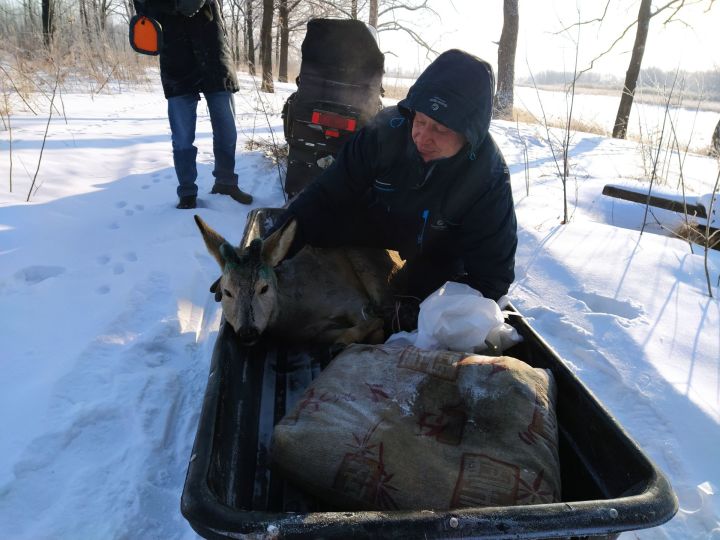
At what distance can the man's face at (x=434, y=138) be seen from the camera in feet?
8.59

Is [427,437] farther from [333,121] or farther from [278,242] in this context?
[333,121]

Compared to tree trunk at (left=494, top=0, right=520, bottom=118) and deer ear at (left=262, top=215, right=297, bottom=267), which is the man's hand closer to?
deer ear at (left=262, top=215, right=297, bottom=267)

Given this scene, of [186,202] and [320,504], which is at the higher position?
[186,202]

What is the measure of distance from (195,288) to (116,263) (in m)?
0.83

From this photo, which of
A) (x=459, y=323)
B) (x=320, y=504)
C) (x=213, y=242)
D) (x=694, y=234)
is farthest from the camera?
(x=694, y=234)

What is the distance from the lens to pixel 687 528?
7.18 ft

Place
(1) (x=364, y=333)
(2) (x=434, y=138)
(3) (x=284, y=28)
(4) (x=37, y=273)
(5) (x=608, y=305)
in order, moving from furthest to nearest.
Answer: (3) (x=284, y=28), (5) (x=608, y=305), (4) (x=37, y=273), (1) (x=364, y=333), (2) (x=434, y=138)

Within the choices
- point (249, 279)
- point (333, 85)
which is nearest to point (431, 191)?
point (249, 279)

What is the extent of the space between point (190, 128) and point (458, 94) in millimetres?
4104

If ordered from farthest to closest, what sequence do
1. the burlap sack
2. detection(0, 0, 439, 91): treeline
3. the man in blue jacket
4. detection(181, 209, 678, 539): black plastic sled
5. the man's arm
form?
detection(0, 0, 439, 91): treeline → the man's arm → the man in blue jacket → the burlap sack → detection(181, 209, 678, 539): black plastic sled

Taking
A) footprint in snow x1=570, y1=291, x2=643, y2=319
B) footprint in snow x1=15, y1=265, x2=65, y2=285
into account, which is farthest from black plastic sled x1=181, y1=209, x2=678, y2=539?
footprint in snow x1=15, y1=265, x2=65, y2=285

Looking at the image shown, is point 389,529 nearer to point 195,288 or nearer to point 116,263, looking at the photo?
point 195,288

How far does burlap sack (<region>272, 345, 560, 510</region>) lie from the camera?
1.64 m

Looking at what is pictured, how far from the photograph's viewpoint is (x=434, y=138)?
8.70 feet
